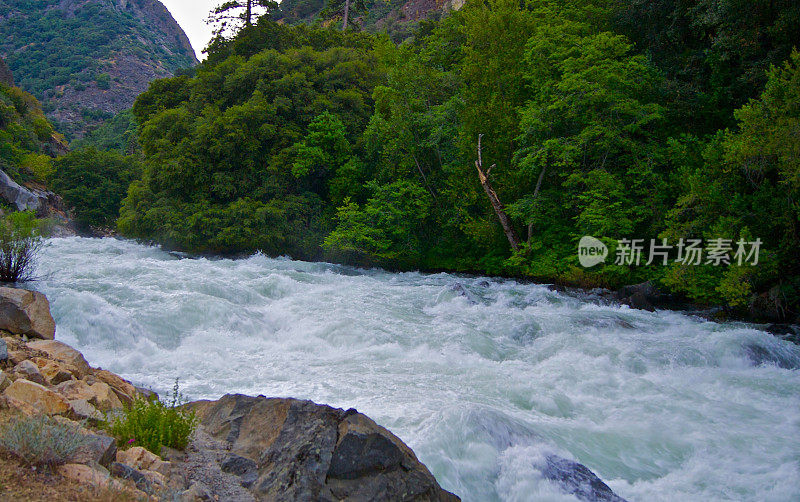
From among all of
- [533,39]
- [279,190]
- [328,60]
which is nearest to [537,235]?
[533,39]

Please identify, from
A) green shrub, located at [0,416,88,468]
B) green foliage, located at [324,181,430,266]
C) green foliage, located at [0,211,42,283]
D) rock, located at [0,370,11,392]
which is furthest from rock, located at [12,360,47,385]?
green foliage, located at [324,181,430,266]

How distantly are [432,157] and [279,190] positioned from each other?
6584 millimetres

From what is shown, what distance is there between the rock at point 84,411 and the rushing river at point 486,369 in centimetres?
202

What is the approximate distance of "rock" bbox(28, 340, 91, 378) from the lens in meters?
5.14

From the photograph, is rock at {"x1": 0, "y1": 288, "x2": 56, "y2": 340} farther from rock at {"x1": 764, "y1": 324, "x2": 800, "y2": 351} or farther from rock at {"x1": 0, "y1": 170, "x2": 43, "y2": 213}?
rock at {"x1": 0, "y1": 170, "x2": 43, "y2": 213}

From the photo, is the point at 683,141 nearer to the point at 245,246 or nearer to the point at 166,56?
the point at 245,246

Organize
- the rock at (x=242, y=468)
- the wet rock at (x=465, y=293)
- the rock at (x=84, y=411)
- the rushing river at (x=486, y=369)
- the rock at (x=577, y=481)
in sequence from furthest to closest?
the wet rock at (x=465, y=293), the rushing river at (x=486, y=369), the rock at (x=577, y=481), the rock at (x=84, y=411), the rock at (x=242, y=468)

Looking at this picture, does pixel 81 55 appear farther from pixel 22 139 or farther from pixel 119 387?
pixel 119 387

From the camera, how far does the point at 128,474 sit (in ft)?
10.2

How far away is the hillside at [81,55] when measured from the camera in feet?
223

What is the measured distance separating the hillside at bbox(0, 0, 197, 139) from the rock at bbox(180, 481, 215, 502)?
70.8m

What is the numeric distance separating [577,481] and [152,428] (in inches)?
139

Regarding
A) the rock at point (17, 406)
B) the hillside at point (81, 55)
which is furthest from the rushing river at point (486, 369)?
the hillside at point (81, 55)

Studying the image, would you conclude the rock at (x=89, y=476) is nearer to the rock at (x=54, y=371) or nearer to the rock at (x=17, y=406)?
the rock at (x=17, y=406)
